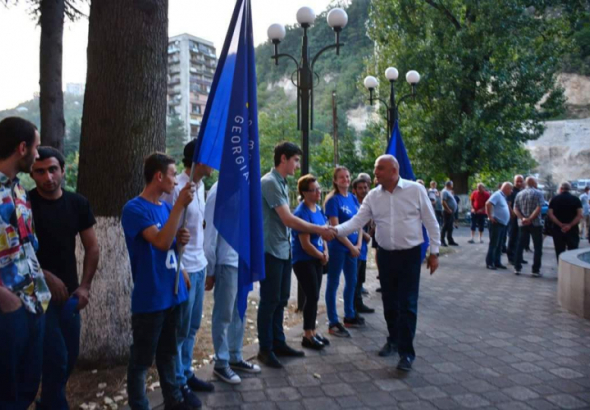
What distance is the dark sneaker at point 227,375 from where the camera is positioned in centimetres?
429

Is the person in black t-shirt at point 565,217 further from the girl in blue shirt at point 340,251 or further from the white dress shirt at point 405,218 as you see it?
the white dress shirt at point 405,218

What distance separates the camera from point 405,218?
499 cm

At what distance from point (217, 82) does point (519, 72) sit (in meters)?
23.1

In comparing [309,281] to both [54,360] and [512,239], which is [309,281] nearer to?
[54,360]

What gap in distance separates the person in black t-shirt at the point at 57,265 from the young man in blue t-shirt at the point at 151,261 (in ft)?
1.33

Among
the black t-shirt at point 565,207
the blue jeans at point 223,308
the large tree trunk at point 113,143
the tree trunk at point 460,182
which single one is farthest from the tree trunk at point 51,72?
the tree trunk at point 460,182

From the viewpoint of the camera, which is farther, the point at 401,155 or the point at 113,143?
the point at 401,155

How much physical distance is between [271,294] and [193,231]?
122cm

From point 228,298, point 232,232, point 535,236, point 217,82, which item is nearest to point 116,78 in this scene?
point 217,82

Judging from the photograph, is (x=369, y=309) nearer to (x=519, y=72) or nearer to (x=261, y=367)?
(x=261, y=367)

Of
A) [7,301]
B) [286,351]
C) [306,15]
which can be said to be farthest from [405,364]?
[306,15]

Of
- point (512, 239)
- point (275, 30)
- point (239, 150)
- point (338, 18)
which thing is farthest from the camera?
point (512, 239)

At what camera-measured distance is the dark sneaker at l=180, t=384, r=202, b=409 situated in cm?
377

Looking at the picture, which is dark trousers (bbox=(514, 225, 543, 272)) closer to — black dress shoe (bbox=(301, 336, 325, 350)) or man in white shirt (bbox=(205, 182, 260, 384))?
black dress shoe (bbox=(301, 336, 325, 350))
